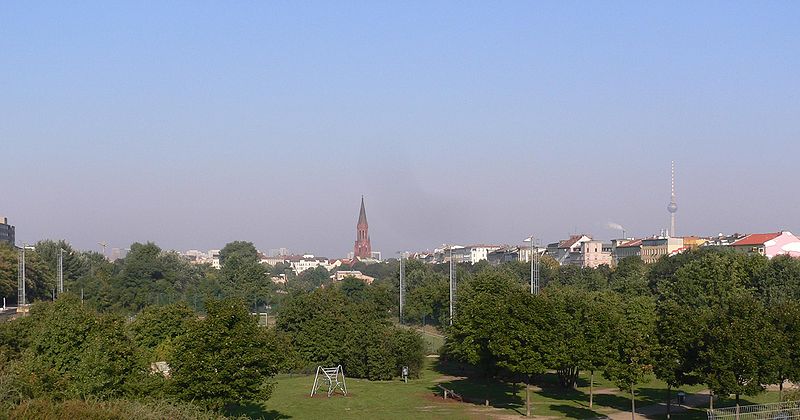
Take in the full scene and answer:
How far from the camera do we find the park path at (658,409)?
39.6 meters

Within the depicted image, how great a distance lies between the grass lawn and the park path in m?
0.72

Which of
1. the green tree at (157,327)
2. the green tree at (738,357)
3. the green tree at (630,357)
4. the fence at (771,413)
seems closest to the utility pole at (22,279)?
the green tree at (157,327)

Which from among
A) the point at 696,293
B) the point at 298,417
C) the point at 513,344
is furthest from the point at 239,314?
the point at 696,293

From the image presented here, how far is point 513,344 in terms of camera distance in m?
42.8

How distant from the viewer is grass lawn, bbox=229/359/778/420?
41.2 metres

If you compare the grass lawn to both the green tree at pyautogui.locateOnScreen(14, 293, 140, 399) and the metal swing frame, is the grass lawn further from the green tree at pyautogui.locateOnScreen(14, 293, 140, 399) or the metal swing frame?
the green tree at pyautogui.locateOnScreen(14, 293, 140, 399)

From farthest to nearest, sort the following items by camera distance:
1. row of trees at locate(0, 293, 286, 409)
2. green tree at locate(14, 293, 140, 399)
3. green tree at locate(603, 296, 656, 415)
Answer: green tree at locate(603, 296, 656, 415) < row of trees at locate(0, 293, 286, 409) < green tree at locate(14, 293, 140, 399)

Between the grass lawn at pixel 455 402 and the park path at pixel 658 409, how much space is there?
0.72 m

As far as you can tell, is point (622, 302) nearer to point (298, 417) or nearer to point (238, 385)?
point (298, 417)

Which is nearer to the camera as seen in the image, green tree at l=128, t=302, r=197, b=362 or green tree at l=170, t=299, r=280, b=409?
green tree at l=170, t=299, r=280, b=409

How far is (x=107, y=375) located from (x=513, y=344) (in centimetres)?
2023

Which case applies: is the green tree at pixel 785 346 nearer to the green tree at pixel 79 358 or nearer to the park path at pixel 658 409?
the park path at pixel 658 409

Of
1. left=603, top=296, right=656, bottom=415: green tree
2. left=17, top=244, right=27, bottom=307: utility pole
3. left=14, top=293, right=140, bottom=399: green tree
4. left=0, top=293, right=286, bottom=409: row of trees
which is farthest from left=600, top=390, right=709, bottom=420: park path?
left=17, top=244, right=27, bottom=307: utility pole

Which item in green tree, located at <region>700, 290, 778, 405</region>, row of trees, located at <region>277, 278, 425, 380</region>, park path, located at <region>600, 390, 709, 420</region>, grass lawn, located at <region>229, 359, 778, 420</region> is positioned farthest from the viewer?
row of trees, located at <region>277, 278, 425, 380</region>
